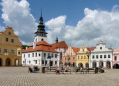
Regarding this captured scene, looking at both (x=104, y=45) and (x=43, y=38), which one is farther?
(x=43, y=38)

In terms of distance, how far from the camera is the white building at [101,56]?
53312mm

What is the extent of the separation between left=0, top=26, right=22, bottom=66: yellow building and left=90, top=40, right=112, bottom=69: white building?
3002cm

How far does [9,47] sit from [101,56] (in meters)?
35.4

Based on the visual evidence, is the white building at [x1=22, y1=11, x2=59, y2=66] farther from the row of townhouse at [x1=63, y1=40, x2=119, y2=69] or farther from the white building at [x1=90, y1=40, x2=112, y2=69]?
the white building at [x1=90, y1=40, x2=112, y2=69]

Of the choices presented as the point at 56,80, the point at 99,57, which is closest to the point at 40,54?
the point at 99,57

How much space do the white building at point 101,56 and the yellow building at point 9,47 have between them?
30.0 meters

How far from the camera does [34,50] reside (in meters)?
60.2

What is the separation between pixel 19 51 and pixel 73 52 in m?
25.5

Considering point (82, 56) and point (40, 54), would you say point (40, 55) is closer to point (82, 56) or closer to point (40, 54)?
point (40, 54)

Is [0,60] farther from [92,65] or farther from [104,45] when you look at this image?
[104,45]

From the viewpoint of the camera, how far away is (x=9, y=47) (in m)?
46.4

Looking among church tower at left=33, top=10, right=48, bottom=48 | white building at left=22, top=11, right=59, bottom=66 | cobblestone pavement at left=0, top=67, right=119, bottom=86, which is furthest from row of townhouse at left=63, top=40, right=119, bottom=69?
church tower at left=33, top=10, right=48, bottom=48

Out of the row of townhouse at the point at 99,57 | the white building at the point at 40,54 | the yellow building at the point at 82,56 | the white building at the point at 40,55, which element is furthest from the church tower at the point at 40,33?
the yellow building at the point at 82,56

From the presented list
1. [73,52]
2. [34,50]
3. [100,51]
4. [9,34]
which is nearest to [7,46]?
[9,34]
